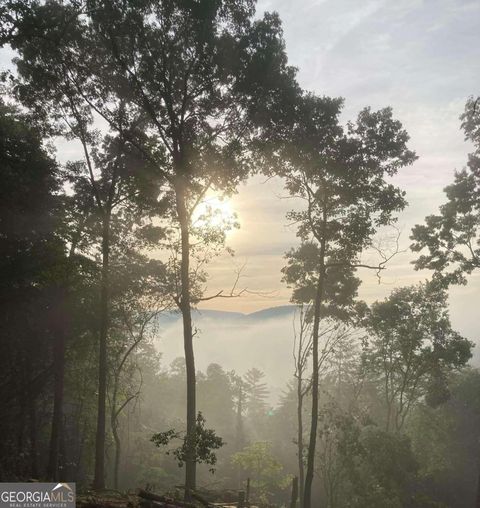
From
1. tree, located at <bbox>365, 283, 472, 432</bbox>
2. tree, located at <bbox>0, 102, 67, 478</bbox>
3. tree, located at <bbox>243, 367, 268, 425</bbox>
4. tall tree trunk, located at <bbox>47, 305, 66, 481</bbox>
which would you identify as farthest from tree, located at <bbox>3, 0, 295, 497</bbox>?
tree, located at <bbox>243, 367, 268, 425</bbox>

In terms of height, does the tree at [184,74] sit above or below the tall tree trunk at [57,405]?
above

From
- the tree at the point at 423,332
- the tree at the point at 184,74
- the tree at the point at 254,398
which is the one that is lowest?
the tree at the point at 254,398

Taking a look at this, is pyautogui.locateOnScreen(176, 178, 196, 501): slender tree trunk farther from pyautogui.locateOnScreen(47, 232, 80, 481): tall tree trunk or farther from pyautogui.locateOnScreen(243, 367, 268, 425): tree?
pyautogui.locateOnScreen(243, 367, 268, 425): tree

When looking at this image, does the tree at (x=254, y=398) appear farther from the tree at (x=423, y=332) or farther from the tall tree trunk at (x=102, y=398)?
the tall tree trunk at (x=102, y=398)

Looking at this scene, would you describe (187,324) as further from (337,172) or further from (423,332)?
(423,332)

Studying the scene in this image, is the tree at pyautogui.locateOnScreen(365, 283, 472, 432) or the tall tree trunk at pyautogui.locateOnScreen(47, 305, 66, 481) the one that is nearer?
the tall tree trunk at pyautogui.locateOnScreen(47, 305, 66, 481)

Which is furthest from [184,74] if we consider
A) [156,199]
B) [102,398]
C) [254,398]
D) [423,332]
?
[254,398]

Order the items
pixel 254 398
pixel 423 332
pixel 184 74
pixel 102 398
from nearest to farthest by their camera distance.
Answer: pixel 184 74 < pixel 102 398 < pixel 423 332 < pixel 254 398

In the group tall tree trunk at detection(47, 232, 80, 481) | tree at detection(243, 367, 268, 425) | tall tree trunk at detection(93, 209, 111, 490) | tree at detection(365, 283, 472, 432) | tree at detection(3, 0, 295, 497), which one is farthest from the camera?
tree at detection(243, 367, 268, 425)

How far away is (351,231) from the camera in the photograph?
15688 mm

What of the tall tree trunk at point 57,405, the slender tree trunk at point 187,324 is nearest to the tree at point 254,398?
the tall tree trunk at point 57,405

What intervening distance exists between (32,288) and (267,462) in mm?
33727

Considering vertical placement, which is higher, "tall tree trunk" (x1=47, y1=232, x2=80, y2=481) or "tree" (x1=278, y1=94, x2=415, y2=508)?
"tree" (x1=278, y1=94, x2=415, y2=508)

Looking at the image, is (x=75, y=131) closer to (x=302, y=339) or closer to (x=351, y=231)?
(x=351, y=231)
